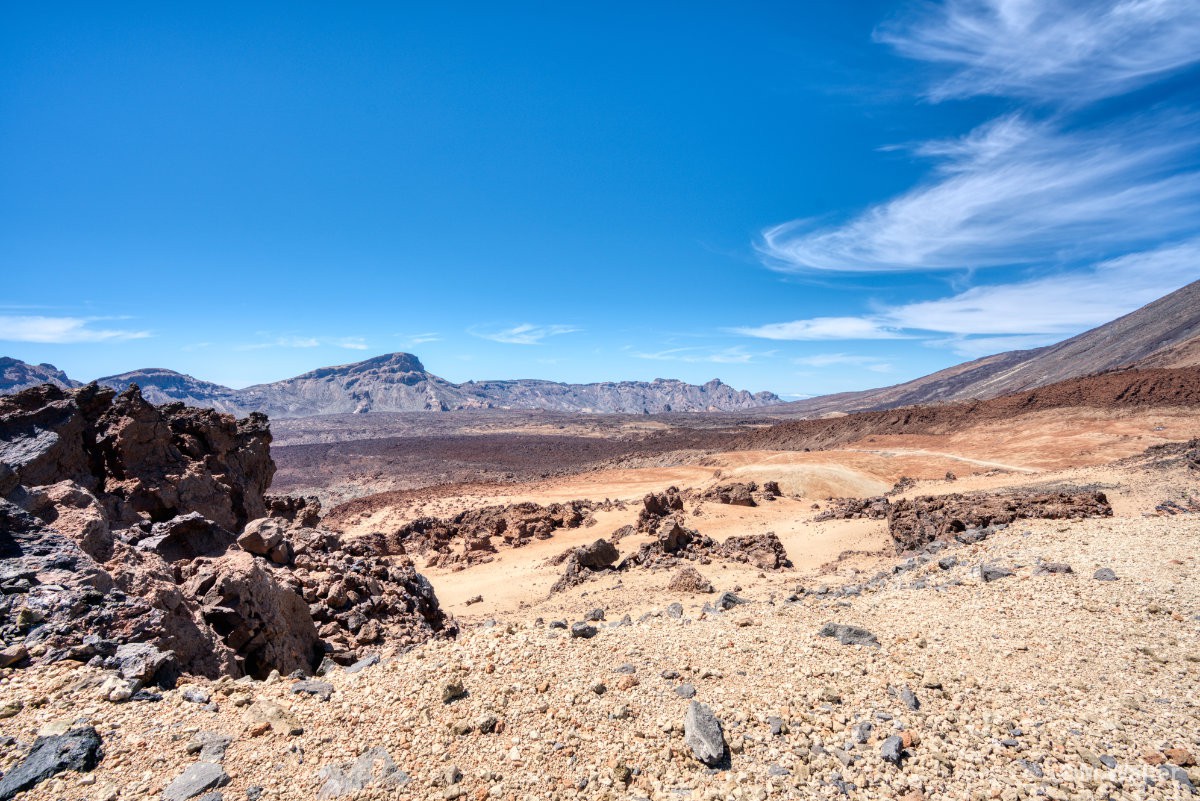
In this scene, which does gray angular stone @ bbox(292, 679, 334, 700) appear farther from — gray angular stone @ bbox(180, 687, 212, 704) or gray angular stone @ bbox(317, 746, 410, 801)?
gray angular stone @ bbox(317, 746, 410, 801)

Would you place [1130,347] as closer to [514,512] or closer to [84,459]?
[514,512]

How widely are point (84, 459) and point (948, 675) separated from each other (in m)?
15.1

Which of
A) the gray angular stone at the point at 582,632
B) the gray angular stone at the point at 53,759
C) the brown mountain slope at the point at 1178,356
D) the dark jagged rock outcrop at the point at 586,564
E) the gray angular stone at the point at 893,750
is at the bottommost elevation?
the dark jagged rock outcrop at the point at 586,564

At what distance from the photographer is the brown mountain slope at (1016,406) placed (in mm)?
Answer: 38594

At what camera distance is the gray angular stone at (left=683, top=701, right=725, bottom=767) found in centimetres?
457

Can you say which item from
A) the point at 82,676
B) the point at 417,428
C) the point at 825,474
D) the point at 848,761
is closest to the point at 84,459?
the point at 82,676

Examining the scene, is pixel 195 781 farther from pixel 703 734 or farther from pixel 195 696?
pixel 703 734

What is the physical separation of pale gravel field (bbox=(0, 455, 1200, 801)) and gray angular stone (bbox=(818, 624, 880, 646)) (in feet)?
0.72

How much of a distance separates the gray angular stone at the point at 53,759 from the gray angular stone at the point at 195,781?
2.17ft

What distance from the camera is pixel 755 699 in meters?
5.43

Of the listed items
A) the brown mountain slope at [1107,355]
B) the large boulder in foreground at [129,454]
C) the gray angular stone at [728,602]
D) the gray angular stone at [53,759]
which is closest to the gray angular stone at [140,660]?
the gray angular stone at [53,759]

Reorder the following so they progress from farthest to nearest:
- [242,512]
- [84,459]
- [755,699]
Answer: [242,512] < [84,459] < [755,699]

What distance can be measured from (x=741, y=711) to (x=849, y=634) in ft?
8.59

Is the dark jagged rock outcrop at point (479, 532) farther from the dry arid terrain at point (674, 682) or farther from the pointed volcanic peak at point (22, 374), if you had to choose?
the pointed volcanic peak at point (22, 374)
